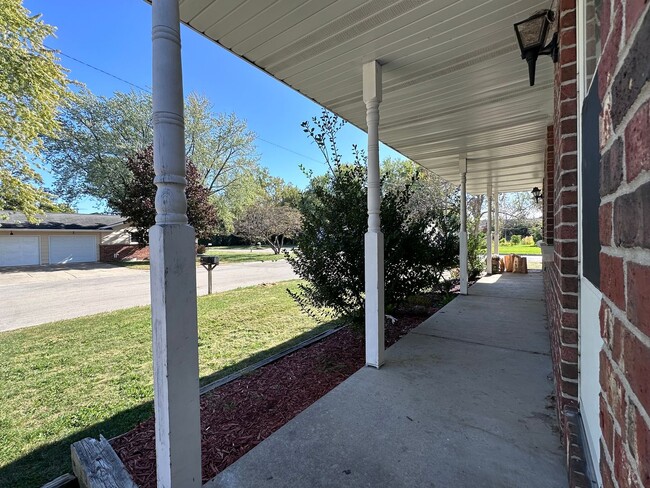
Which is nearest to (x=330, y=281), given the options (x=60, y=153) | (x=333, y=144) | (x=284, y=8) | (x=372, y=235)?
(x=372, y=235)

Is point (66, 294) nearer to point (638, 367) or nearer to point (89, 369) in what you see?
point (89, 369)

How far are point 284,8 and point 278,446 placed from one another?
3.04m

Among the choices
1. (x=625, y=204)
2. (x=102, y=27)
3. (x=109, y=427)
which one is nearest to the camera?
(x=625, y=204)

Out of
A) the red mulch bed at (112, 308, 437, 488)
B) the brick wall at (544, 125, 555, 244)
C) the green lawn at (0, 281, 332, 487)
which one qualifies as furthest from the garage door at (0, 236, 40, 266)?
the brick wall at (544, 125, 555, 244)

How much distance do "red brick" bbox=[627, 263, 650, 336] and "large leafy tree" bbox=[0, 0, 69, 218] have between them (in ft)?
46.6

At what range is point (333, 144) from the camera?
14.4 ft

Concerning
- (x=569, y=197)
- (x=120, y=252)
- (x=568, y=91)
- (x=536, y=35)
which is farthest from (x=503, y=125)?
(x=120, y=252)

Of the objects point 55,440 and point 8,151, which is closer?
point 55,440

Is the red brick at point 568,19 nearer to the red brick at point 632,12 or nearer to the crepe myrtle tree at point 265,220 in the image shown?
the red brick at point 632,12

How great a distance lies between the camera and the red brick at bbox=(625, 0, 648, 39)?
0.46m

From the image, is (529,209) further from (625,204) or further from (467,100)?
(625,204)

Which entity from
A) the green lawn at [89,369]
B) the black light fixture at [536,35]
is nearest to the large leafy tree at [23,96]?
the green lawn at [89,369]

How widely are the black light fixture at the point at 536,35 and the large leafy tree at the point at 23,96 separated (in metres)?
13.4

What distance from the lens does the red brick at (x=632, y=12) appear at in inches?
18.1
